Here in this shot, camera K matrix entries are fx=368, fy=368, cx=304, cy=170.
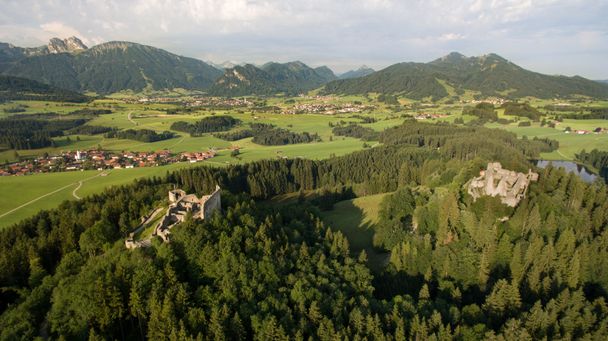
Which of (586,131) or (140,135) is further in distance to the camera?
(586,131)

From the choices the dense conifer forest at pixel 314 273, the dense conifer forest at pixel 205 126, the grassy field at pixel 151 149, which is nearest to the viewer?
the dense conifer forest at pixel 314 273

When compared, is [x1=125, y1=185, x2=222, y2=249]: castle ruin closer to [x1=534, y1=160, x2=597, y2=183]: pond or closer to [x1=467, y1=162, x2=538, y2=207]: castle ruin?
[x1=467, y1=162, x2=538, y2=207]: castle ruin

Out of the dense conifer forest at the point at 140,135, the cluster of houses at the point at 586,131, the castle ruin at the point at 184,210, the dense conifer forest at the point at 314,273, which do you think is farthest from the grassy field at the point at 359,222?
the cluster of houses at the point at 586,131

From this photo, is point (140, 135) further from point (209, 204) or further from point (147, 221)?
point (209, 204)

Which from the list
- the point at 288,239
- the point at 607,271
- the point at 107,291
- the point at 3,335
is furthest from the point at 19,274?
the point at 607,271

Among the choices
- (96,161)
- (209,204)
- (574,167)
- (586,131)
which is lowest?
(574,167)

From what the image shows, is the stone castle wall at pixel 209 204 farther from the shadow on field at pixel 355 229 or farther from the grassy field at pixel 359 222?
the grassy field at pixel 359 222

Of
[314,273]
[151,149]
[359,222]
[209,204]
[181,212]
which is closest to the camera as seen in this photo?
[314,273]

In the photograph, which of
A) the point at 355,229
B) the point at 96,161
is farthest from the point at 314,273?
the point at 96,161
